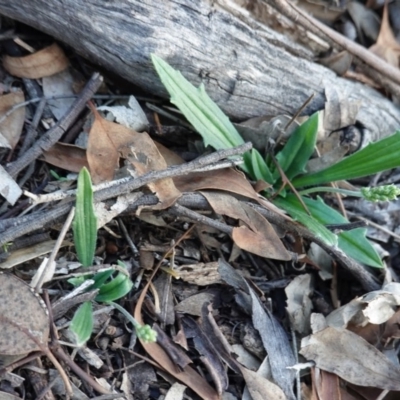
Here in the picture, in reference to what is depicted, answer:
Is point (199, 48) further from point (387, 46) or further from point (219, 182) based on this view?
point (387, 46)

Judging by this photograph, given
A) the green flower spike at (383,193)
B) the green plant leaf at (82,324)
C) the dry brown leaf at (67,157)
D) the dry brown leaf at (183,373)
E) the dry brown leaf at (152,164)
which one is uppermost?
the green flower spike at (383,193)

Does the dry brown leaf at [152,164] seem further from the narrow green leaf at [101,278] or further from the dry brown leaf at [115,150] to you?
the narrow green leaf at [101,278]

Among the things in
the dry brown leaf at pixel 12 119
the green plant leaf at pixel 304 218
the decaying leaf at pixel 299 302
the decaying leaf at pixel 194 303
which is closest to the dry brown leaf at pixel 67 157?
the dry brown leaf at pixel 12 119

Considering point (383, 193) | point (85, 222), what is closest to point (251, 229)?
point (383, 193)

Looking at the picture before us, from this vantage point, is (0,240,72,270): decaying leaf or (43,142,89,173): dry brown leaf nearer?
(0,240,72,270): decaying leaf

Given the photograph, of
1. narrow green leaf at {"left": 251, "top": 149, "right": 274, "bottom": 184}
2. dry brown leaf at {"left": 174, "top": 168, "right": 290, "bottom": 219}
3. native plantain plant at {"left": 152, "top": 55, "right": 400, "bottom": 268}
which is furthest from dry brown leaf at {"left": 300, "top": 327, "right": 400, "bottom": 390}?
narrow green leaf at {"left": 251, "top": 149, "right": 274, "bottom": 184}

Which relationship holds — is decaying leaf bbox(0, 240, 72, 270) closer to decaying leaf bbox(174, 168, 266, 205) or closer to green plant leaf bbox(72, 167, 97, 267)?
green plant leaf bbox(72, 167, 97, 267)
